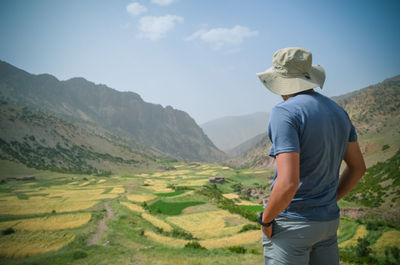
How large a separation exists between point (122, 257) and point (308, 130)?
37.0ft

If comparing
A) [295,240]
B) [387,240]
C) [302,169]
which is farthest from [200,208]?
[302,169]

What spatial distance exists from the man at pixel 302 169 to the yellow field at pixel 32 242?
54.8ft

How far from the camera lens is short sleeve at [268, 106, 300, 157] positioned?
8.20ft

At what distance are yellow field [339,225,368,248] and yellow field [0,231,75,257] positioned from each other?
19461mm

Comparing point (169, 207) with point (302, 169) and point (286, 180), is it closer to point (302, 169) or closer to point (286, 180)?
point (302, 169)

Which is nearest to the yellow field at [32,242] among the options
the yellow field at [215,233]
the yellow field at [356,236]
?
the yellow field at [215,233]

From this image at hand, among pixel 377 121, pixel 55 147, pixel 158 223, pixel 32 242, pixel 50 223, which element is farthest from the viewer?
pixel 55 147

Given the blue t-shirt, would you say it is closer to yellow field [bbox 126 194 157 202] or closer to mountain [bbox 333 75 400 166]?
yellow field [bbox 126 194 157 202]

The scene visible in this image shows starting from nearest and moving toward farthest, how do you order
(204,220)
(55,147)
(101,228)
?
1. (101,228)
2. (204,220)
3. (55,147)

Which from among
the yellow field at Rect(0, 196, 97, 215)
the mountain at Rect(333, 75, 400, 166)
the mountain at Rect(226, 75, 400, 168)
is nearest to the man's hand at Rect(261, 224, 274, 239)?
the yellow field at Rect(0, 196, 97, 215)

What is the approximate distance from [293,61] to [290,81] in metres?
0.24

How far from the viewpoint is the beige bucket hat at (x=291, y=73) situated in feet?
9.57

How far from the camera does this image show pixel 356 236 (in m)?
18.8

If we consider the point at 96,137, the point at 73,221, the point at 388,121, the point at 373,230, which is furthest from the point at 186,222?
the point at 96,137
